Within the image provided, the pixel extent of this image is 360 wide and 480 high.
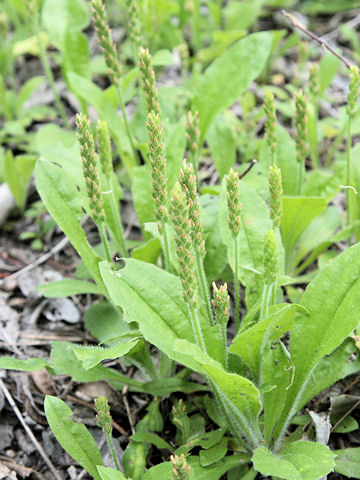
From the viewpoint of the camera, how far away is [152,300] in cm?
205

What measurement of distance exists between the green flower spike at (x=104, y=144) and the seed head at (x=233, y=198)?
2.31ft

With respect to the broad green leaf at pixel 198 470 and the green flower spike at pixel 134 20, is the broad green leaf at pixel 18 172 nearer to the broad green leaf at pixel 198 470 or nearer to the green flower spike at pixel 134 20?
the green flower spike at pixel 134 20

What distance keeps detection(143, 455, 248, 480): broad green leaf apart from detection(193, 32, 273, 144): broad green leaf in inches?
72.4

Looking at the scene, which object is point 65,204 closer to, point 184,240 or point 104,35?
point 104,35

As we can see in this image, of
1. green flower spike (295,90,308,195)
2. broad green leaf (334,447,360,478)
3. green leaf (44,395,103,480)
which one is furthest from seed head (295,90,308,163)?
green leaf (44,395,103,480)

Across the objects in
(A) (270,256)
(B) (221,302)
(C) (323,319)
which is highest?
(A) (270,256)

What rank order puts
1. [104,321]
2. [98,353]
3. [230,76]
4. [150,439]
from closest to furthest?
[98,353]
[150,439]
[104,321]
[230,76]

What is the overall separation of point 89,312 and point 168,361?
1.75 feet

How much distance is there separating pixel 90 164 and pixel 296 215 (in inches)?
43.5

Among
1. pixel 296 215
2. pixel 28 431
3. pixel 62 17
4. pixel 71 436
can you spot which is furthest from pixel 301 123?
pixel 62 17

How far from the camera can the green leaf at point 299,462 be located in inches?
69.0

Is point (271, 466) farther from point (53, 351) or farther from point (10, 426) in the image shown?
point (10, 426)

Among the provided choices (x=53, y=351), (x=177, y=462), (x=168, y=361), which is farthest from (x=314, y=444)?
(x=53, y=351)

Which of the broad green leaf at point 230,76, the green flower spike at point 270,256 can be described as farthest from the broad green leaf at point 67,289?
the broad green leaf at point 230,76
